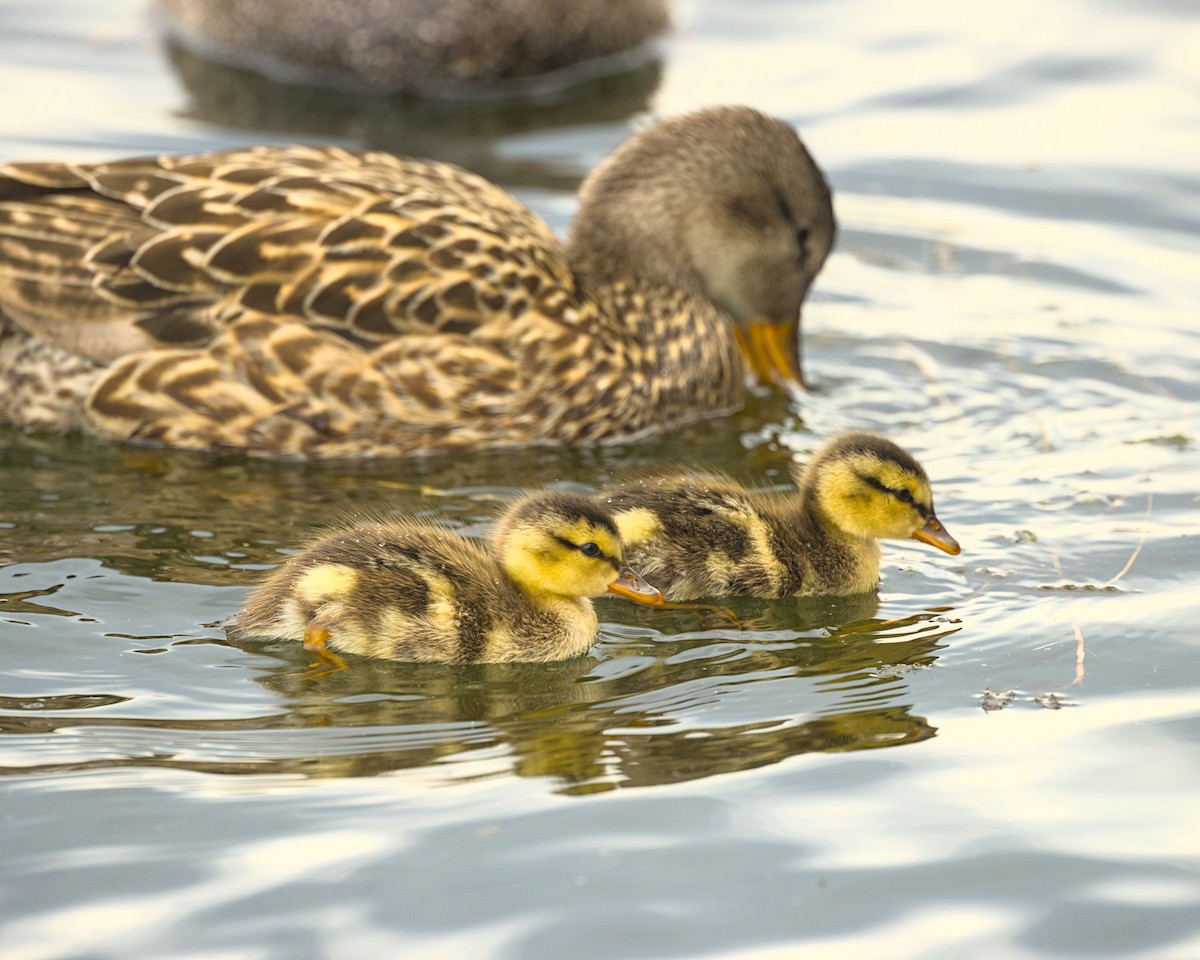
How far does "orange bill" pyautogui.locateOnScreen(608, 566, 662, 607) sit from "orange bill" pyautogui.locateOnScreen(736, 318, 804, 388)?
235cm

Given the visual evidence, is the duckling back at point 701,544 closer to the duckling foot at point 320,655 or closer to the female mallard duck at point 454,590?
the female mallard duck at point 454,590

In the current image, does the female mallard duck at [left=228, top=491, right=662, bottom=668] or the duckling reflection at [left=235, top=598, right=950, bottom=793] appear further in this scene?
the female mallard duck at [left=228, top=491, right=662, bottom=668]

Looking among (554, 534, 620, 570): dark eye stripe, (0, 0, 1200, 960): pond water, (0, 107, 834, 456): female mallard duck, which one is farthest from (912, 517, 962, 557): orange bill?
(0, 107, 834, 456): female mallard duck

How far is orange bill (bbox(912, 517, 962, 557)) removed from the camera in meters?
5.80

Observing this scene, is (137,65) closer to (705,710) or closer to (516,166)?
(516,166)

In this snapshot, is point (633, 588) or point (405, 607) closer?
point (405, 607)

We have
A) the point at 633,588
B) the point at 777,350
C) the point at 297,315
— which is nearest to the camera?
the point at 633,588

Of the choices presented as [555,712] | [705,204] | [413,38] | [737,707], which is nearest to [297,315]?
[705,204]

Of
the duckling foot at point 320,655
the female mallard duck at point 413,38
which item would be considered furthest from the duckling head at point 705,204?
the female mallard duck at point 413,38

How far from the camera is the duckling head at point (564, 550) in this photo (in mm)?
5227

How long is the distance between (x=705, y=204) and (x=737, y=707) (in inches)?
110

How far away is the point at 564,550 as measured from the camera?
5246 mm

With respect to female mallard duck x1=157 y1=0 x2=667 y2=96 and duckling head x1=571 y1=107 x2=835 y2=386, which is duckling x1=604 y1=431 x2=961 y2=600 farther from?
female mallard duck x1=157 y1=0 x2=667 y2=96

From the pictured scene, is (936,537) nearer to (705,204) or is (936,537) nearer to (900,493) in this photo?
(900,493)
